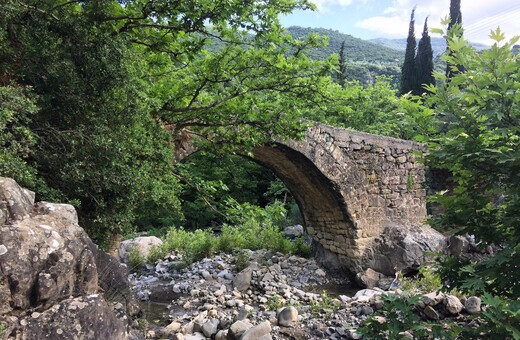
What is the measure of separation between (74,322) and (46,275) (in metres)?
0.34

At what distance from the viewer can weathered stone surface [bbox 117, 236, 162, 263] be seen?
8.91 metres

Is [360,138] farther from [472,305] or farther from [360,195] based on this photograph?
[472,305]

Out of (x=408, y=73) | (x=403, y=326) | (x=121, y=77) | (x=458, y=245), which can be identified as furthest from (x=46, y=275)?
(x=408, y=73)

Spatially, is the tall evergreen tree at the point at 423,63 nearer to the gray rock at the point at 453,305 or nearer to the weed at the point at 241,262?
the weed at the point at 241,262

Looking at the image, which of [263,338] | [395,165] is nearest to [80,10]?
[263,338]

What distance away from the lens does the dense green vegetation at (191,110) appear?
210cm

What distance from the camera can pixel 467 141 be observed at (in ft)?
7.04

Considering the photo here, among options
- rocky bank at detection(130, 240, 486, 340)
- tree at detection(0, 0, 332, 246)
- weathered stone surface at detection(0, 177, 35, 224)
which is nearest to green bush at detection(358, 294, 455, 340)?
rocky bank at detection(130, 240, 486, 340)

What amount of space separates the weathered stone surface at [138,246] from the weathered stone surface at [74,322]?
20.9ft

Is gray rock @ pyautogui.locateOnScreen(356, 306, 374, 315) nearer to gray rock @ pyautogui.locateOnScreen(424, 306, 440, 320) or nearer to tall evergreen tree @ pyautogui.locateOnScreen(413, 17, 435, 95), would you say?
gray rock @ pyautogui.locateOnScreen(424, 306, 440, 320)

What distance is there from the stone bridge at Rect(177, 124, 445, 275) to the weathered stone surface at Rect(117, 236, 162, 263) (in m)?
3.93

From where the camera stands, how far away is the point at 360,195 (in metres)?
7.50

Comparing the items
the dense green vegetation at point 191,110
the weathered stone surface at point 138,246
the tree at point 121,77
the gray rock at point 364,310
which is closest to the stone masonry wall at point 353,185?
the gray rock at point 364,310

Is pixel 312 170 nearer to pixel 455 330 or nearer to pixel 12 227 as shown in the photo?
pixel 455 330
